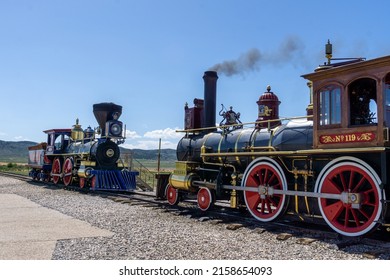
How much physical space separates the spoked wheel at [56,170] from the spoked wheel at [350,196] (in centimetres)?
1705

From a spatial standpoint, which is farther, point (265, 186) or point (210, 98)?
point (210, 98)

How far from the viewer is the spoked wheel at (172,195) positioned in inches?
476

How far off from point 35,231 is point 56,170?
51.1ft

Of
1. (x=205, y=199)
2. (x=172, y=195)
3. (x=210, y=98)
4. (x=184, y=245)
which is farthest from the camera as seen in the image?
(x=172, y=195)

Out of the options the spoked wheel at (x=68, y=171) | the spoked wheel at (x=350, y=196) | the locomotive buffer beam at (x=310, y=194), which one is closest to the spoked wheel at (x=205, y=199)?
the locomotive buffer beam at (x=310, y=194)

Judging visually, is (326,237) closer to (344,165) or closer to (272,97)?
(344,165)

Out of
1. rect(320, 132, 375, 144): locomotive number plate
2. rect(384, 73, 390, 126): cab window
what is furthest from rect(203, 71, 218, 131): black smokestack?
rect(384, 73, 390, 126): cab window

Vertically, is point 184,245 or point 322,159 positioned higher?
point 322,159

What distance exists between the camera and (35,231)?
25.7 feet

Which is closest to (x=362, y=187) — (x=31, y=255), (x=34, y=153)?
(x=31, y=255)

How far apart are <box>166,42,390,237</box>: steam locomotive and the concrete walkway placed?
3.57 metres

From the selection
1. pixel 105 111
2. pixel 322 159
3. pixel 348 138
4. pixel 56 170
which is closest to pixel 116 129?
pixel 105 111

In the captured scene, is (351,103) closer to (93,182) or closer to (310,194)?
(310,194)

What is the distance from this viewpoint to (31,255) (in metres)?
5.94
